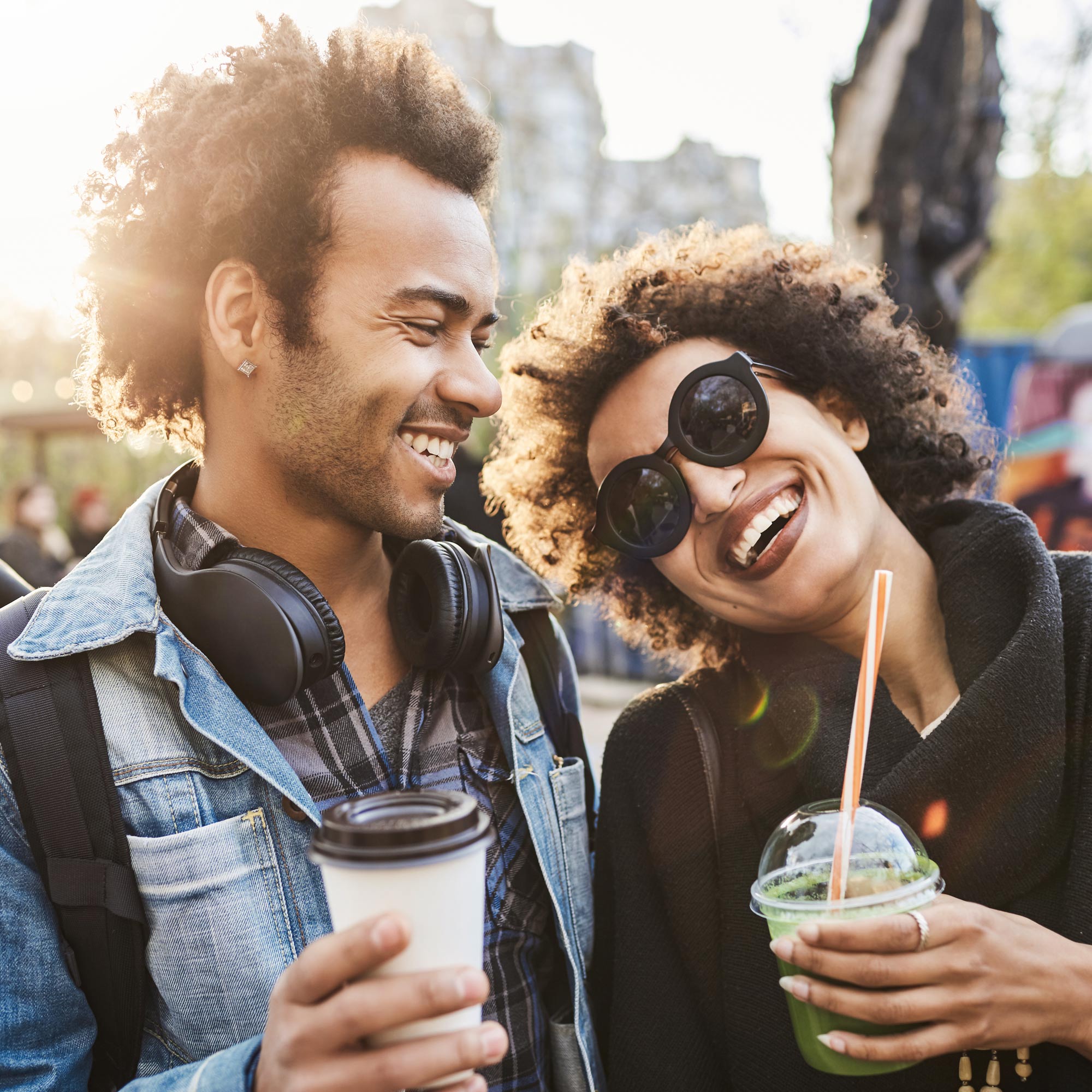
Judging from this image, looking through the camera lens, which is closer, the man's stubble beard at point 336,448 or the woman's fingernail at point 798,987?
the woman's fingernail at point 798,987

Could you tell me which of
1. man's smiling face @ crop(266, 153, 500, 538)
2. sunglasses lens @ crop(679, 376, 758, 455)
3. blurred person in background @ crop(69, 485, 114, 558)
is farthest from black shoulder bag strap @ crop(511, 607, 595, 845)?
blurred person in background @ crop(69, 485, 114, 558)

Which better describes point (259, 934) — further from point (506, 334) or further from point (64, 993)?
point (506, 334)

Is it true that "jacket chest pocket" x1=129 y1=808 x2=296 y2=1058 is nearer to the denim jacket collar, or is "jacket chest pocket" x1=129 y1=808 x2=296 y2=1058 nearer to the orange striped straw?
the denim jacket collar

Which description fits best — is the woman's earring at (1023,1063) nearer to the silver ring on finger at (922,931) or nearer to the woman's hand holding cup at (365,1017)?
the silver ring on finger at (922,931)

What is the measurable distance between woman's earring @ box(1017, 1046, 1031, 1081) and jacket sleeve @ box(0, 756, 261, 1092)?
136cm

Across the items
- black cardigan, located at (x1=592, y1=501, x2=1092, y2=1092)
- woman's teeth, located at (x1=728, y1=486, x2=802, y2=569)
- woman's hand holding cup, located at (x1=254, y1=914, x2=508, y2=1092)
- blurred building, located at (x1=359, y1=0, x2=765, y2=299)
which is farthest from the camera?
blurred building, located at (x1=359, y1=0, x2=765, y2=299)

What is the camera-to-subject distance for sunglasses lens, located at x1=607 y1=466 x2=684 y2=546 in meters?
2.12

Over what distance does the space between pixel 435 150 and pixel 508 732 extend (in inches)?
57.6

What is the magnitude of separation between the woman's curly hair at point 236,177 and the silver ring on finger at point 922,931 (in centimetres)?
173

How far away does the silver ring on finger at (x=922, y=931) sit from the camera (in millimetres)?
1316

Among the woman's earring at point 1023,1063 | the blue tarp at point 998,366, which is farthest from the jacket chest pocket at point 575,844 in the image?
the blue tarp at point 998,366

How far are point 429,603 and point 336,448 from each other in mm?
439

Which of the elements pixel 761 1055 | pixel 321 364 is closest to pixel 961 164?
pixel 321 364

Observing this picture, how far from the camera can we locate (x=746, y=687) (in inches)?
89.0
